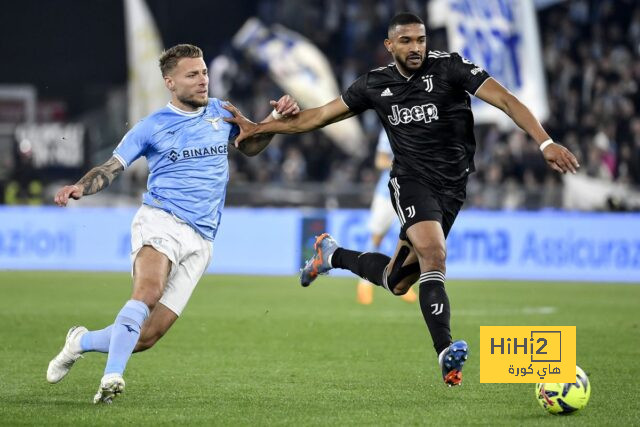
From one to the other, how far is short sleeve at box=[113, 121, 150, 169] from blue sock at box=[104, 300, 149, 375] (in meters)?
0.92

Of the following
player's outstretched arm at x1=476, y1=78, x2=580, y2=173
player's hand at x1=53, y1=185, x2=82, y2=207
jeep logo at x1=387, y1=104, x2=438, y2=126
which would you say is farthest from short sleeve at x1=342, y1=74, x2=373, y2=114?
player's hand at x1=53, y1=185, x2=82, y2=207

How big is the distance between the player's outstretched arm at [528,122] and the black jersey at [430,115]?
0.84ft

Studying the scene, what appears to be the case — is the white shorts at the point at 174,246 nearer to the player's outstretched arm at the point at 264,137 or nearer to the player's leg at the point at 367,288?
the player's outstretched arm at the point at 264,137

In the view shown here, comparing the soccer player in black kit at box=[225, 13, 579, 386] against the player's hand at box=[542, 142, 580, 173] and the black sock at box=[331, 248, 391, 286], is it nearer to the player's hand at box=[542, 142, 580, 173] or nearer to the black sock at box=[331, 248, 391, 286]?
the black sock at box=[331, 248, 391, 286]

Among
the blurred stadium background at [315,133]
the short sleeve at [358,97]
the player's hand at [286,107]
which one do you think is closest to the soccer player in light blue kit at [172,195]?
the player's hand at [286,107]

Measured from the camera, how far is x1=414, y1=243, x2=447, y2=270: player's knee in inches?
287

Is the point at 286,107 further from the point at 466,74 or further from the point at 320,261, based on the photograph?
the point at 320,261

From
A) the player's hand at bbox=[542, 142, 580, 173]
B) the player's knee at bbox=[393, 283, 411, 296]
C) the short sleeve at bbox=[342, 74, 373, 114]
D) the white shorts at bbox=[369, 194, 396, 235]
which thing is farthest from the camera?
the white shorts at bbox=[369, 194, 396, 235]

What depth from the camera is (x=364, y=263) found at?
8.60 metres

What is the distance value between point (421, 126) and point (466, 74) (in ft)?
1.59

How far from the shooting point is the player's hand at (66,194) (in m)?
6.65

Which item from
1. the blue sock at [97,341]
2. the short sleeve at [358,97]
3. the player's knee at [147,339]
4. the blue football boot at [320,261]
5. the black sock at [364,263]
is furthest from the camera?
the blue football boot at [320,261]

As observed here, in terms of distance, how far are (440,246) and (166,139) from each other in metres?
1.83

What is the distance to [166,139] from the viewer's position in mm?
7219
